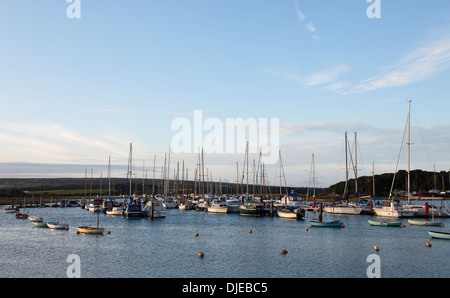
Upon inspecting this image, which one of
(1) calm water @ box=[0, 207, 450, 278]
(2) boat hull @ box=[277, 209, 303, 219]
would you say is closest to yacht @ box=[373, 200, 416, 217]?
(1) calm water @ box=[0, 207, 450, 278]

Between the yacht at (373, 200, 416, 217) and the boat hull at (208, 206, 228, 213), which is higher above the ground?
the yacht at (373, 200, 416, 217)

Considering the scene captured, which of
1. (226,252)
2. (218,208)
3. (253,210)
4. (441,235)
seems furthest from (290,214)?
(226,252)

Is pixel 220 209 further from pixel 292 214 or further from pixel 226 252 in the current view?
pixel 226 252

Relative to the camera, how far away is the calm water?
36906 millimetres

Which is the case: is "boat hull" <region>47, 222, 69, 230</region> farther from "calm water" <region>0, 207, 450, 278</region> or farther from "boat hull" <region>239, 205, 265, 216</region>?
"boat hull" <region>239, 205, 265, 216</region>

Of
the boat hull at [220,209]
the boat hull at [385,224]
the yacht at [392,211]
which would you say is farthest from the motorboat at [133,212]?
the yacht at [392,211]

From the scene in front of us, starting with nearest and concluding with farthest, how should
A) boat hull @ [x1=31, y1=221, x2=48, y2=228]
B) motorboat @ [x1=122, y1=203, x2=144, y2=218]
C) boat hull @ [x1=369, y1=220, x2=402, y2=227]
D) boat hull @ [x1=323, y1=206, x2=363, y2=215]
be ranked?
boat hull @ [x1=369, y1=220, x2=402, y2=227] < boat hull @ [x1=31, y1=221, x2=48, y2=228] < motorboat @ [x1=122, y1=203, x2=144, y2=218] < boat hull @ [x1=323, y1=206, x2=363, y2=215]

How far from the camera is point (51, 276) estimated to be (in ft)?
116

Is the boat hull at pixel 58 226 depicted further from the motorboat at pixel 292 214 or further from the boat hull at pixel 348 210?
the boat hull at pixel 348 210

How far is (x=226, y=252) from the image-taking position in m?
47.0

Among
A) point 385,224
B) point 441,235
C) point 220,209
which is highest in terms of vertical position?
point 220,209
